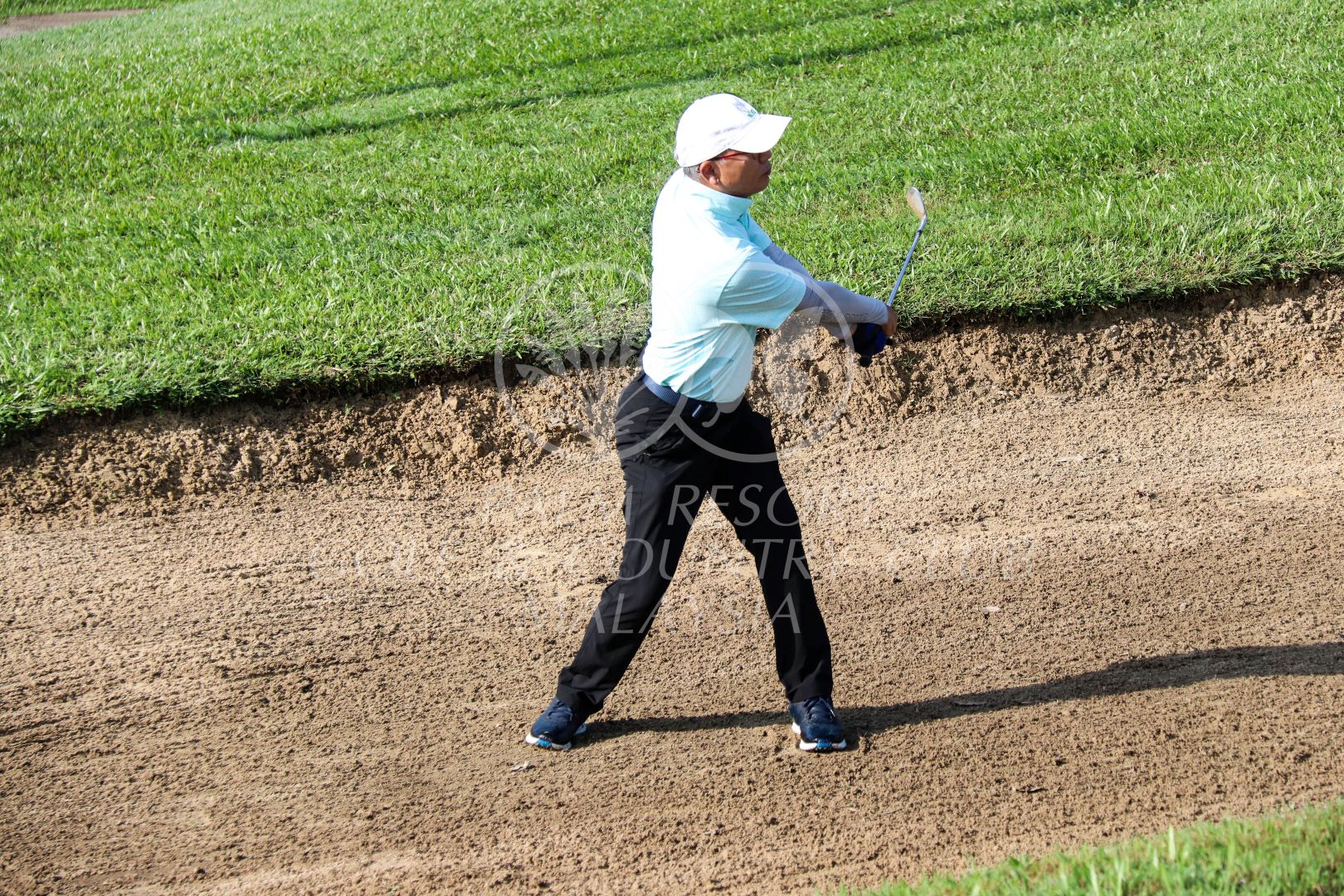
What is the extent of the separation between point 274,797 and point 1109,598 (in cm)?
325

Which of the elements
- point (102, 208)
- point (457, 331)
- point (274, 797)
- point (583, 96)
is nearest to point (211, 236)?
point (102, 208)

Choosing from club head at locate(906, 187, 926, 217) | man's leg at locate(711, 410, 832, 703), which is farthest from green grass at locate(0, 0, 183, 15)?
man's leg at locate(711, 410, 832, 703)

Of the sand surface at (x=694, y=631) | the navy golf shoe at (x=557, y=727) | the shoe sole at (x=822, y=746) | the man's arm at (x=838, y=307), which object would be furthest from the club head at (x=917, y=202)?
the navy golf shoe at (x=557, y=727)

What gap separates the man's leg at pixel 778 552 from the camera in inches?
159

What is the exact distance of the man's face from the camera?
376 cm

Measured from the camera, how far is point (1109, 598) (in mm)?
5137

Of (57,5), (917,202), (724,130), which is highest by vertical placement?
(57,5)

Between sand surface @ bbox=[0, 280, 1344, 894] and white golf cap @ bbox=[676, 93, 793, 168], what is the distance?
199 centimetres

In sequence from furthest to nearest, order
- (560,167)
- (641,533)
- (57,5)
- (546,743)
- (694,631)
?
(57,5)
(560,167)
(694,631)
(546,743)
(641,533)

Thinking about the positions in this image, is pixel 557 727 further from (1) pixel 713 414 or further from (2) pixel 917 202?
(2) pixel 917 202

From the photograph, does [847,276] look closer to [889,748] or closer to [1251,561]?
[1251,561]

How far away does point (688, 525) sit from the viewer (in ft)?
13.4

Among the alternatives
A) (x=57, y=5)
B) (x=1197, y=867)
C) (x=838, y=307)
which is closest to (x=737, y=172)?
(x=838, y=307)

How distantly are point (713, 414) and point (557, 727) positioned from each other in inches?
48.5
